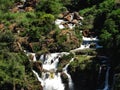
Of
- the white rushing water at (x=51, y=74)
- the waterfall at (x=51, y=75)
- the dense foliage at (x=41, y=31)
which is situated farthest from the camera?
the waterfall at (x=51, y=75)

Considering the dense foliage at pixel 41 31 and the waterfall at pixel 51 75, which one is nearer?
the dense foliage at pixel 41 31

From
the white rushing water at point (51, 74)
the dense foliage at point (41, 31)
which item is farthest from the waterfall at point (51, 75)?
the dense foliage at point (41, 31)

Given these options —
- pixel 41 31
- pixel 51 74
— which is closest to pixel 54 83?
pixel 51 74

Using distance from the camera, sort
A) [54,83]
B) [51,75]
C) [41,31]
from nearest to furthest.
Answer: [54,83], [51,75], [41,31]

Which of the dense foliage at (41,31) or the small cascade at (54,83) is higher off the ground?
the dense foliage at (41,31)

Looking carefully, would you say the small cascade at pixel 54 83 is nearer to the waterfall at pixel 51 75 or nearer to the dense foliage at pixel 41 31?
the waterfall at pixel 51 75

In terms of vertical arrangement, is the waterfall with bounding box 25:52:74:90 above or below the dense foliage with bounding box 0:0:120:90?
below

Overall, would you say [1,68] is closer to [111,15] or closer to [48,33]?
[48,33]

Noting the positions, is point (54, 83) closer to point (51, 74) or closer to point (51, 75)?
point (51, 75)

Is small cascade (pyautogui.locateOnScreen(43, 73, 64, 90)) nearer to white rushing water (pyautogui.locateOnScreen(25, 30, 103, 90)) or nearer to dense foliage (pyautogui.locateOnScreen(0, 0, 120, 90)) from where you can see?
white rushing water (pyautogui.locateOnScreen(25, 30, 103, 90))

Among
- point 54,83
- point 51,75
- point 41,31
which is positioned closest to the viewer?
point 54,83

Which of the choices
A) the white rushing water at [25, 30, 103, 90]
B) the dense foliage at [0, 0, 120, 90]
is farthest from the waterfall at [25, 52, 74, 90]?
the dense foliage at [0, 0, 120, 90]

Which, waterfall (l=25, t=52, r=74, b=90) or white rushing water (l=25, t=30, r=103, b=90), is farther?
waterfall (l=25, t=52, r=74, b=90)

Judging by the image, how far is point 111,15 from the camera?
68062 mm
